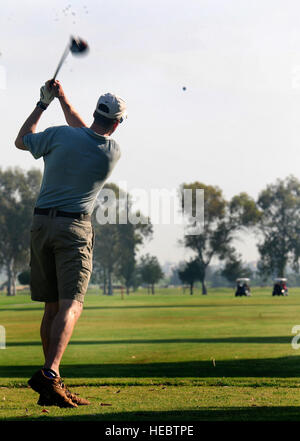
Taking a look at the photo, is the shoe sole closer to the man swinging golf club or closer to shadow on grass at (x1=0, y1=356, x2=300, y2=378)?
the man swinging golf club

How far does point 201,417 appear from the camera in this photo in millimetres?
5449

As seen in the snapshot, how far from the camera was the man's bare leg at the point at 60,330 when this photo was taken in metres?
5.93

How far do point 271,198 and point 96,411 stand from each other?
122477 mm

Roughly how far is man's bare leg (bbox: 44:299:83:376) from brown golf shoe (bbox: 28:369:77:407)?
11cm

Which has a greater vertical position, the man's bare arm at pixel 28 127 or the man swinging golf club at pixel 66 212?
the man's bare arm at pixel 28 127

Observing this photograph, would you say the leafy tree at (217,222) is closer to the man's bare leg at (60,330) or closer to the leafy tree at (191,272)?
the leafy tree at (191,272)

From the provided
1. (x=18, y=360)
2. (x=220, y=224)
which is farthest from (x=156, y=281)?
(x=18, y=360)

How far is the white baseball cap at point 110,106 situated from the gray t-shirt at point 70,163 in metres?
0.17

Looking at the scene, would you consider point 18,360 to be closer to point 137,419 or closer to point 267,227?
point 137,419

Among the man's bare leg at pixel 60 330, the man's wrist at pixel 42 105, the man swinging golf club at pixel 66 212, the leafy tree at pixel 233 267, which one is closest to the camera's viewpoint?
the man's bare leg at pixel 60 330

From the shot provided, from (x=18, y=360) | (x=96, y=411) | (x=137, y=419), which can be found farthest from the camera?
(x=18, y=360)

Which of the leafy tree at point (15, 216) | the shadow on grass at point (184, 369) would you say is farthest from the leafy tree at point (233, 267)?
the shadow on grass at point (184, 369)

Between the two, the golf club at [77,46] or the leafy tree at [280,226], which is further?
the leafy tree at [280,226]

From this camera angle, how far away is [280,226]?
12538 centimetres
